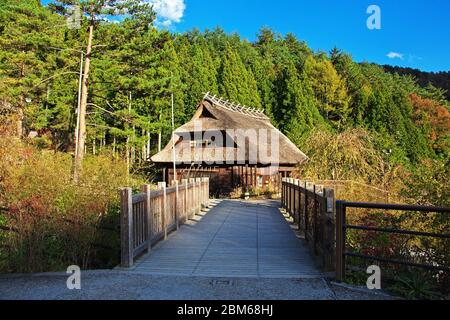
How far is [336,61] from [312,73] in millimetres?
8807

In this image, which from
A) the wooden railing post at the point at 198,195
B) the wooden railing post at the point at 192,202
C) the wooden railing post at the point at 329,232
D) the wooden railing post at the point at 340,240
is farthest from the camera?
the wooden railing post at the point at 198,195

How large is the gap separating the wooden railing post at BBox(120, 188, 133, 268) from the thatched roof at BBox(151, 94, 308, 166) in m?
18.9

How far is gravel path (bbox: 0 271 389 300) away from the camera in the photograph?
4824mm

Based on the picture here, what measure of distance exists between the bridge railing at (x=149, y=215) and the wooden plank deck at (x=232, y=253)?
0.66 ft

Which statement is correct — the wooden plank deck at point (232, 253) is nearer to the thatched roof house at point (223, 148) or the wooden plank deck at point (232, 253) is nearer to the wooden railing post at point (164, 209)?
the wooden railing post at point (164, 209)

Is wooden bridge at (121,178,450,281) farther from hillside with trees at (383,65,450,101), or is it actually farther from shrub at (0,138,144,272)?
hillside with trees at (383,65,450,101)

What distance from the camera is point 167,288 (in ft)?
17.0

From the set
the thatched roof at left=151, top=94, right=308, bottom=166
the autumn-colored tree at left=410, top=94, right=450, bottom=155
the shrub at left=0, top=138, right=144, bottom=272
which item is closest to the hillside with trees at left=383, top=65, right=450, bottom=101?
the autumn-colored tree at left=410, top=94, right=450, bottom=155

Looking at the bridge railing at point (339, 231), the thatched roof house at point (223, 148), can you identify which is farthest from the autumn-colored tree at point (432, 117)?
the bridge railing at point (339, 231)

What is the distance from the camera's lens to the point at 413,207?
4.68 m

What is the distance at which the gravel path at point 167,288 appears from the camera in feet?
15.8

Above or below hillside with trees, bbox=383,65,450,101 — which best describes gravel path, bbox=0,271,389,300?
below
